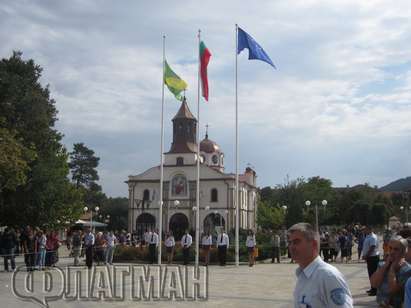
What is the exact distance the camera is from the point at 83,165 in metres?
105

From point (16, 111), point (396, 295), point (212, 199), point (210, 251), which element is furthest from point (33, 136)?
point (212, 199)

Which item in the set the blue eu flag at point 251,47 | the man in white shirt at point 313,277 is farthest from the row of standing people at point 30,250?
the man in white shirt at point 313,277

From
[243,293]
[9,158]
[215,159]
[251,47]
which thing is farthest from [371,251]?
[215,159]

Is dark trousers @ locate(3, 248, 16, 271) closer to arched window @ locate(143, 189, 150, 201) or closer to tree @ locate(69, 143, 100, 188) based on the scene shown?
arched window @ locate(143, 189, 150, 201)

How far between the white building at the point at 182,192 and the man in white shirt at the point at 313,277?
7831 centimetres

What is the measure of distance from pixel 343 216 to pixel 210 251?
77.9m

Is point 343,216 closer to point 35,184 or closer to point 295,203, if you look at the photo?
point 295,203

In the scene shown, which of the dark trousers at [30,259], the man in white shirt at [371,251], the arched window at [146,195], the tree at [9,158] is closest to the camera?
the man in white shirt at [371,251]

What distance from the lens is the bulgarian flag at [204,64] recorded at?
2505 centimetres

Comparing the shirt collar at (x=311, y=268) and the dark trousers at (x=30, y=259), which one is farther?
the dark trousers at (x=30, y=259)

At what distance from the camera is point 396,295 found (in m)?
6.05

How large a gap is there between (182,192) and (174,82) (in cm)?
6246

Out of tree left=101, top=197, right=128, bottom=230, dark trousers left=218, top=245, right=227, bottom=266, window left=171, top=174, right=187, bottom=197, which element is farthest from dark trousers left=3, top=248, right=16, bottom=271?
tree left=101, top=197, right=128, bottom=230

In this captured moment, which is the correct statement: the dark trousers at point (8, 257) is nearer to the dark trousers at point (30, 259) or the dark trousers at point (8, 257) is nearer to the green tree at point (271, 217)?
the dark trousers at point (30, 259)
